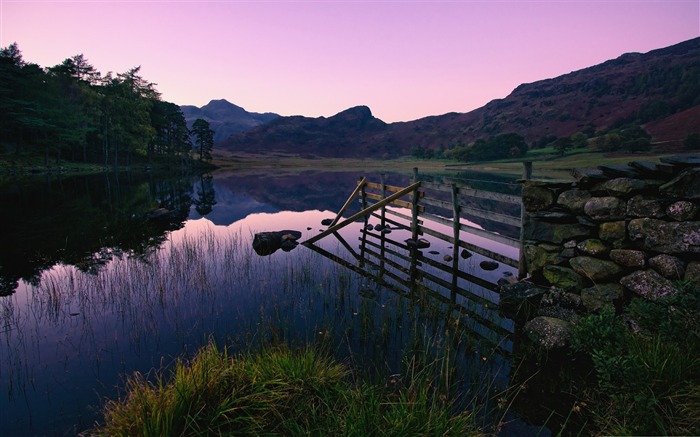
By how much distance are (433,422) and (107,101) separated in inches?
3298

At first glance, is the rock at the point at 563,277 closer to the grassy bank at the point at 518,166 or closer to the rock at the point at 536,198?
the rock at the point at 536,198

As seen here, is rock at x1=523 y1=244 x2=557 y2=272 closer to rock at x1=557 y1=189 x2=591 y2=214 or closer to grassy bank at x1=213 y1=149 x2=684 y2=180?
rock at x1=557 y1=189 x2=591 y2=214

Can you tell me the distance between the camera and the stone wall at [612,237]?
5.48 meters

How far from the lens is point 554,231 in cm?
772

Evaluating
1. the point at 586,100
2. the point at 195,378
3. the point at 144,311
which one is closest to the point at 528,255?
the point at 195,378

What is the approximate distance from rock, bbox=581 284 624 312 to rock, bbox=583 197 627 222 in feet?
4.32

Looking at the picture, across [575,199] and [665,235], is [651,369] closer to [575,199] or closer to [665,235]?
[665,235]

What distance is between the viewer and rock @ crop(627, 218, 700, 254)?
17.5ft

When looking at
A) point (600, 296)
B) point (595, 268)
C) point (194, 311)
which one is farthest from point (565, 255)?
point (194, 311)

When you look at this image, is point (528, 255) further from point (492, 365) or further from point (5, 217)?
point (5, 217)

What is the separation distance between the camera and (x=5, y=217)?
1948cm

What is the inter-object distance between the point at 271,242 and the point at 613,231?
36.4 ft

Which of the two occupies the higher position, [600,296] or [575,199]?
[575,199]

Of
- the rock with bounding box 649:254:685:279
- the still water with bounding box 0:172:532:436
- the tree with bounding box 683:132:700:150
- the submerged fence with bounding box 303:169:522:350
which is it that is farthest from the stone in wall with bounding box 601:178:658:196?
the tree with bounding box 683:132:700:150
